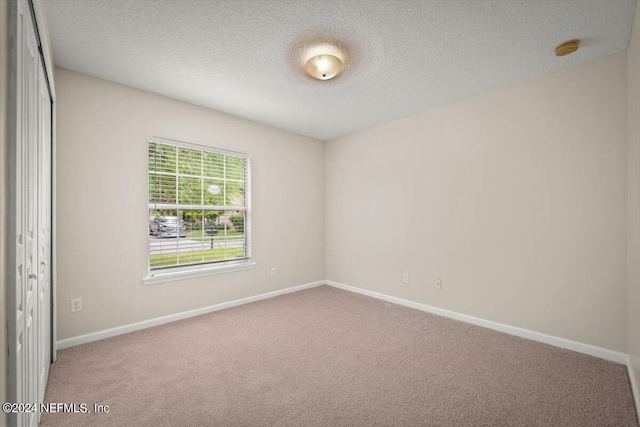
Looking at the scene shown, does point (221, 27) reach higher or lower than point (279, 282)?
higher

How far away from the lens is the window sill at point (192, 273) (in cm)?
314

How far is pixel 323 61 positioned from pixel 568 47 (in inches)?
76.3

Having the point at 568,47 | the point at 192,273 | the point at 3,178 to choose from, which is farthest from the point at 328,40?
the point at 192,273

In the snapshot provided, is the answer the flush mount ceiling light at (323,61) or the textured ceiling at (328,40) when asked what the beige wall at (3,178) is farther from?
the flush mount ceiling light at (323,61)

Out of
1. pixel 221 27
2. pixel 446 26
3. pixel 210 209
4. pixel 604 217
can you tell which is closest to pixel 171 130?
pixel 210 209

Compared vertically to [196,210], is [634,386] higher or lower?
lower

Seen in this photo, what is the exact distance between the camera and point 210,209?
366 centimetres

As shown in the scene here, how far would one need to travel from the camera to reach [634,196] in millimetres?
1989

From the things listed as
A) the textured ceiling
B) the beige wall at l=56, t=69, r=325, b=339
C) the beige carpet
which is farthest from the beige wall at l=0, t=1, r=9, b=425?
the beige wall at l=56, t=69, r=325, b=339

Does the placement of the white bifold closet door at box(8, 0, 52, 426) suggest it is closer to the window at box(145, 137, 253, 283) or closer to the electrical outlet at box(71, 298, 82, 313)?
the electrical outlet at box(71, 298, 82, 313)

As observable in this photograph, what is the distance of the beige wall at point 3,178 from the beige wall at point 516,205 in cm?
360

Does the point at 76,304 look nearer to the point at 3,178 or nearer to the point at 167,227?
the point at 167,227

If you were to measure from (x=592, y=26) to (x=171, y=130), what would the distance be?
3.90 meters

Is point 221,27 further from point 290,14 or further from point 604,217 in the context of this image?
point 604,217
